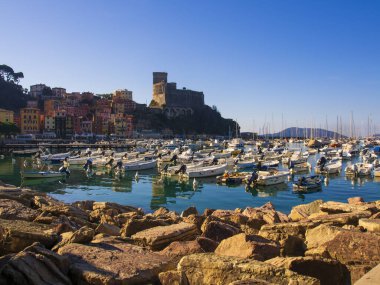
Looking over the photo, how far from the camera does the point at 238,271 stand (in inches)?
211

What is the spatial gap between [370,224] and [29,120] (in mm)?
113508

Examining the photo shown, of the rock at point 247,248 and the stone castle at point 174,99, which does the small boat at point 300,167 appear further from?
the stone castle at point 174,99

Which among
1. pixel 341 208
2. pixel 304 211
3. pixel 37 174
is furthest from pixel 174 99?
pixel 341 208

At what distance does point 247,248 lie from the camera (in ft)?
21.9

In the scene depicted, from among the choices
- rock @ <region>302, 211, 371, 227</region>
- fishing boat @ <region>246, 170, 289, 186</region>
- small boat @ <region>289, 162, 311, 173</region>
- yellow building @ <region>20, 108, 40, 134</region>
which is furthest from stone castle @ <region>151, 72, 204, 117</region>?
rock @ <region>302, 211, 371, 227</region>

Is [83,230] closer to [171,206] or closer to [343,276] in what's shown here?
[343,276]

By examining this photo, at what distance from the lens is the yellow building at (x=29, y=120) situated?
110 metres

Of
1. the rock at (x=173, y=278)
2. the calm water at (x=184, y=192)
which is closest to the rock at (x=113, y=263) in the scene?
the rock at (x=173, y=278)

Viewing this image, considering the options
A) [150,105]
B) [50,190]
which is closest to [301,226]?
[50,190]

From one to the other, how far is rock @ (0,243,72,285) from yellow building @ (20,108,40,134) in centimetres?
11271

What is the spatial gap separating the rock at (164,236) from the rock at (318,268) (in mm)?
2554

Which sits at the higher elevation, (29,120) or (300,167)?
(29,120)

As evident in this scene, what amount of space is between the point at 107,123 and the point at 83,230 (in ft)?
409

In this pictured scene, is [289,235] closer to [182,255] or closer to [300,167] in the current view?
[182,255]
